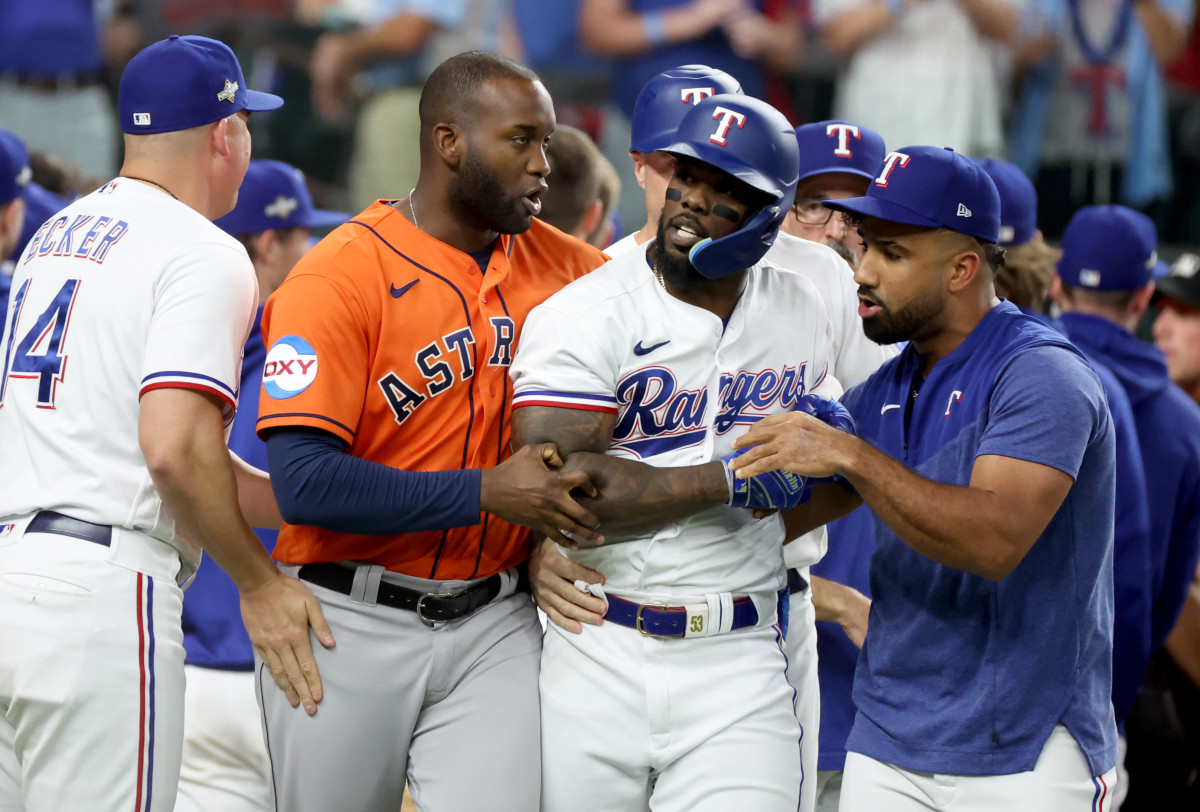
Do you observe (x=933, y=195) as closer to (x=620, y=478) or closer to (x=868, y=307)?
(x=868, y=307)

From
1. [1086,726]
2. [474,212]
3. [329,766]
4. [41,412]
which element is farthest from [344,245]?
[1086,726]

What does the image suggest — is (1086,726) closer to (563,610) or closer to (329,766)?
(563,610)

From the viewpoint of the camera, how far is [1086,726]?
2.47m

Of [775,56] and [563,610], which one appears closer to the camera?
[563,610]

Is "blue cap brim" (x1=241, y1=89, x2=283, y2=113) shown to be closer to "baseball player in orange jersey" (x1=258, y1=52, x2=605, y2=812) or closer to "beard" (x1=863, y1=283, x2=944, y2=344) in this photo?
"baseball player in orange jersey" (x1=258, y1=52, x2=605, y2=812)

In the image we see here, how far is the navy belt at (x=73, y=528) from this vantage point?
2617mm

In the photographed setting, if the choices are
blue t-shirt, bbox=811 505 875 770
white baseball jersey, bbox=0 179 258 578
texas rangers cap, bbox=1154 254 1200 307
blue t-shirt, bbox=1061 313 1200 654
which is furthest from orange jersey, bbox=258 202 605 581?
texas rangers cap, bbox=1154 254 1200 307

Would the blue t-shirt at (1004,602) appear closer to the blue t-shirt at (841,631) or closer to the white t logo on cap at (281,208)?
the blue t-shirt at (841,631)

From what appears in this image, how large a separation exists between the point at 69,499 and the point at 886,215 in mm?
1821

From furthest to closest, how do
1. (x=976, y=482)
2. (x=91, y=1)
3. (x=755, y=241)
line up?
(x=91, y=1)
(x=755, y=241)
(x=976, y=482)

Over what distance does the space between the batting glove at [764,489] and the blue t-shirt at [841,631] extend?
999mm

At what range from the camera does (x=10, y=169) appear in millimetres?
4664

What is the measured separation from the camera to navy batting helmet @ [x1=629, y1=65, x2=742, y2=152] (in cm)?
334

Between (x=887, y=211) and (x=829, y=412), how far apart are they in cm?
44
